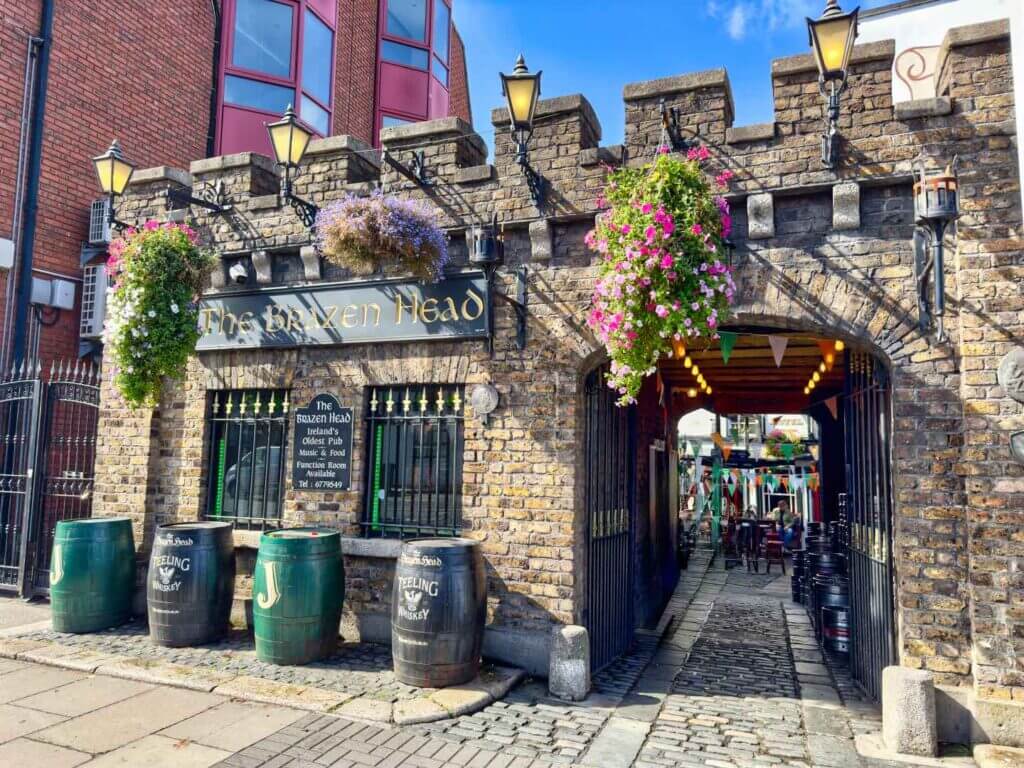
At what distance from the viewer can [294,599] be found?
5.87 meters

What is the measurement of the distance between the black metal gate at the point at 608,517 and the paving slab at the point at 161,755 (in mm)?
3089

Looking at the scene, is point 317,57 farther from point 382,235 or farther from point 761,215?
point 761,215

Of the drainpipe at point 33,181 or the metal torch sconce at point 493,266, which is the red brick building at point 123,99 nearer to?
the drainpipe at point 33,181

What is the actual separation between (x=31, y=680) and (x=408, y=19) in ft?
48.6

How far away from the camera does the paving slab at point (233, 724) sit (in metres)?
4.54

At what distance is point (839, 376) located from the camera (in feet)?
31.8

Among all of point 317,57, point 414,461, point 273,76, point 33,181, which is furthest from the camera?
point 317,57

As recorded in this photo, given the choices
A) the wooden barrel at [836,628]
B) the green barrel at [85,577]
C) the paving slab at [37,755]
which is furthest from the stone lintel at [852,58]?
the green barrel at [85,577]

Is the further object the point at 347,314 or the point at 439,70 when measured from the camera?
the point at 439,70

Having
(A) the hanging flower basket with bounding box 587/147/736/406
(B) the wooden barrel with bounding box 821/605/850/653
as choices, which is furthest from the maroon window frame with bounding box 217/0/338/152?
(B) the wooden barrel with bounding box 821/605/850/653

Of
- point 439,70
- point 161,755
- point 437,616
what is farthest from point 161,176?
point 439,70

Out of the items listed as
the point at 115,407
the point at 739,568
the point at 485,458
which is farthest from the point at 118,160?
the point at 739,568

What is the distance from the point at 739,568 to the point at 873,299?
10.4 m

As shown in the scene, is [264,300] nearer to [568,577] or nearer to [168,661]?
[168,661]
